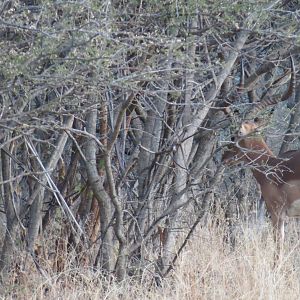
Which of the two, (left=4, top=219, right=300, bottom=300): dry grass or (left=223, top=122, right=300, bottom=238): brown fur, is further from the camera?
(left=223, top=122, right=300, bottom=238): brown fur

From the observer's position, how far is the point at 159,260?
19.0 feet

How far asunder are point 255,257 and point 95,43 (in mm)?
2474

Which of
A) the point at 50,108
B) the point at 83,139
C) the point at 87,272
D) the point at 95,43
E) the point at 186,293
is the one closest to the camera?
the point at 95,43

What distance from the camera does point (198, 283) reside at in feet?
18.1

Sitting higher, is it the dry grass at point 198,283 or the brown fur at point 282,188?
the brown fur at point 282,188

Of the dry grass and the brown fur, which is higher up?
the brown fur

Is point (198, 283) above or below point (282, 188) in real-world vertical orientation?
below

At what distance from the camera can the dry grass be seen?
17.5 feet

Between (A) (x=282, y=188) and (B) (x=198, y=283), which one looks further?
(A) (x=282, y=188)

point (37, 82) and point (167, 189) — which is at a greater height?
point (37, 82)

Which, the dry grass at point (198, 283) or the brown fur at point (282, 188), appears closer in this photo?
the dry grass at point (198, 283)

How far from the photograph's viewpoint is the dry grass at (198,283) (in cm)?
533

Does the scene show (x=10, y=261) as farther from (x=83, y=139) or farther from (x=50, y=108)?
(x=50, y=108)

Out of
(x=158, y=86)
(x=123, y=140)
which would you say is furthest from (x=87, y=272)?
(x=158, y=86)
